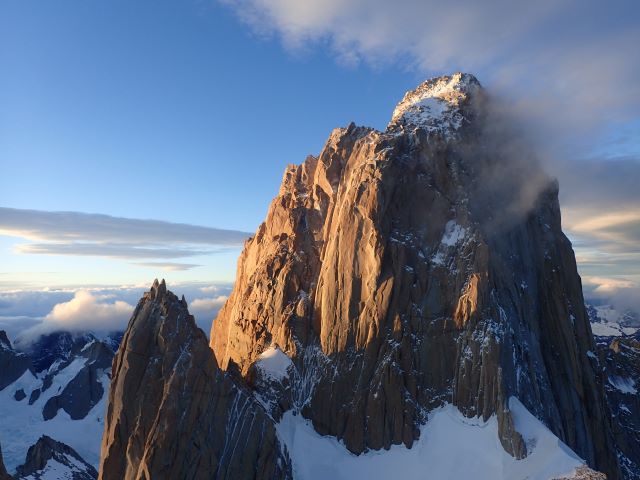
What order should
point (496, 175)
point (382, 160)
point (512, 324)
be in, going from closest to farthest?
point (512, 324) < point (382, 160) < point (496, 175)

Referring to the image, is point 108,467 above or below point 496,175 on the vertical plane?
below

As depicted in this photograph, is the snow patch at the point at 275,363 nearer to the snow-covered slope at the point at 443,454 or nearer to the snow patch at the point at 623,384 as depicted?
the snow-covered slope at the point at 443,454

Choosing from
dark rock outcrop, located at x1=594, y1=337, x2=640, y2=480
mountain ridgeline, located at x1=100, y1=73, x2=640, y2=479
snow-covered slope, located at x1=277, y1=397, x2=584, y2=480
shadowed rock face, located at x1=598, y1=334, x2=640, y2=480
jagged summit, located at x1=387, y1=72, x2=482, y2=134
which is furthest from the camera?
shadowed rock face, located at x1=598, y1=334, x2=640, y2=480

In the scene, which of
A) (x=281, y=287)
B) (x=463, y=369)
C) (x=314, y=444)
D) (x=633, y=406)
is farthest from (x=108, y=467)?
(x=633, y=406)

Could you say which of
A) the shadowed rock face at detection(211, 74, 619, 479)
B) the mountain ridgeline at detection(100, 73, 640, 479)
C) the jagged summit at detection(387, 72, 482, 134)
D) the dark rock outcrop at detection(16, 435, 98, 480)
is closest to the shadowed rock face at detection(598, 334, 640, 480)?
the shadowed rock face at detection(211, 74, 619, 479)

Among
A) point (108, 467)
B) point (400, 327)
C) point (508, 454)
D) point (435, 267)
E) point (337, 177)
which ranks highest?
point (337, 177)

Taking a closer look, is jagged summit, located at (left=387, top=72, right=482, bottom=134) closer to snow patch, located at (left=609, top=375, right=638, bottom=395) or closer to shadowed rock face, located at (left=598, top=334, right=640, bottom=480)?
shadowed rock face, located at (left=598, top=334, right=640, bottom=480)

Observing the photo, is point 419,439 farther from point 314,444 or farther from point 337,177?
point 337,177
